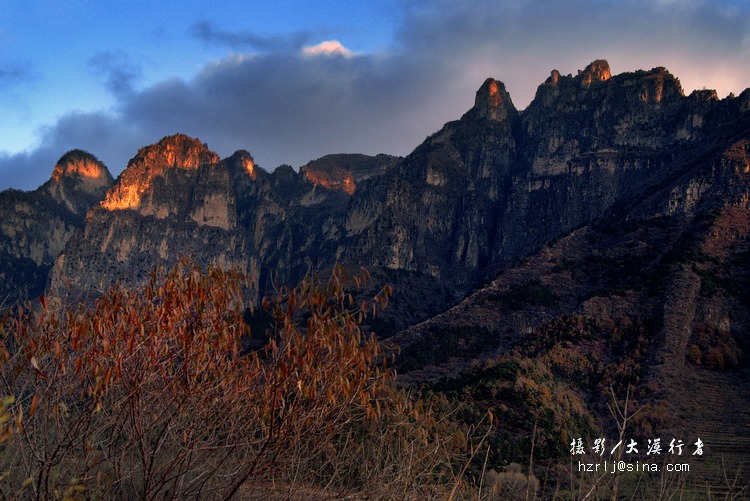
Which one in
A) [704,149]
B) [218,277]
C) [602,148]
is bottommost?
[218,277]

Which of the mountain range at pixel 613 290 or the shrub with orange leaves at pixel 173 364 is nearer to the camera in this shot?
the shrub with orange leaves at pixel 173 364

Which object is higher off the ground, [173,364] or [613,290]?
[613,290]

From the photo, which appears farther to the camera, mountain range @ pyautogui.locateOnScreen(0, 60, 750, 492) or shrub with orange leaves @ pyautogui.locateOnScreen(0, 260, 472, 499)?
mountain range @ pyautogui.locateOnScreen(0, 60, 750, 492)

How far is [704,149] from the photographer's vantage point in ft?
471

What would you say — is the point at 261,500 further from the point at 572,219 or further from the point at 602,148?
the point at 602,148

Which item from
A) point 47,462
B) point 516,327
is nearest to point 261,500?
point 47,462

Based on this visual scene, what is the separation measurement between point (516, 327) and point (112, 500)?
96.5m

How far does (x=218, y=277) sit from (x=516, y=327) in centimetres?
9659

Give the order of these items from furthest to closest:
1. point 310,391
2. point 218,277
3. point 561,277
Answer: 1. point 561,277
2. point 218,277
3. point 310,391

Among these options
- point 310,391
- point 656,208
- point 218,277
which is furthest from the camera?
point 656,208

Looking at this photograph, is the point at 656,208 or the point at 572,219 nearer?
the point at 656,208

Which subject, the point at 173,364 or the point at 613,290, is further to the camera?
the point at 613,290

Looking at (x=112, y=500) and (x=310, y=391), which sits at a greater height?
(x=310, y=391)

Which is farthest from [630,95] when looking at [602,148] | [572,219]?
[572,219]
